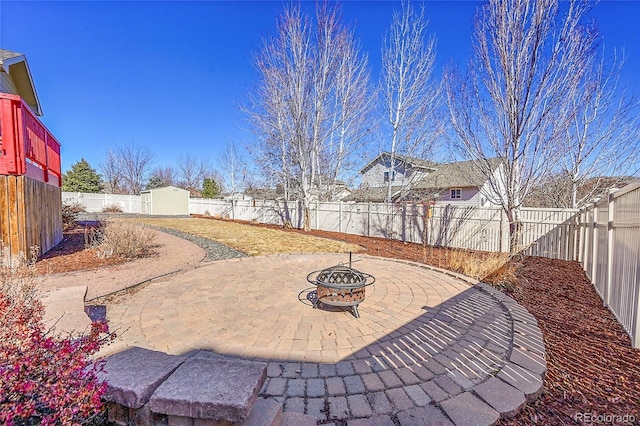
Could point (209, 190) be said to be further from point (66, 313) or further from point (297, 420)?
point (297, 420)

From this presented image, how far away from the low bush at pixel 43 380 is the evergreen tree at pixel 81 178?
38.7 metres

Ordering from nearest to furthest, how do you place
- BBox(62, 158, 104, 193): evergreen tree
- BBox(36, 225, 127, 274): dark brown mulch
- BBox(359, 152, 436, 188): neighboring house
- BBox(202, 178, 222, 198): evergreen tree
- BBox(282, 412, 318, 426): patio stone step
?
1. BBox(282, 412, 318, 426): patio stone step
2. BBox(36, 225, 127, 274): dark brown mulch
3. BBox(359, 152, 436, 188): neighboring house
4. BBox(62, 158, 104, 193): evergreen tree
5. BBox(202, 178, 222, 198): evergreen tree

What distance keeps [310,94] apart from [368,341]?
12220 mm

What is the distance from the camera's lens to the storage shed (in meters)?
26.9

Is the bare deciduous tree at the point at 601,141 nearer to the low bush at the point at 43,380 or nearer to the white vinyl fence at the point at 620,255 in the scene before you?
the white vinyl fence at the point at 620,255

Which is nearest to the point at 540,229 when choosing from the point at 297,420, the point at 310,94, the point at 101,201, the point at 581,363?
the point at 581,363

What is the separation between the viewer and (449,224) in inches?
374

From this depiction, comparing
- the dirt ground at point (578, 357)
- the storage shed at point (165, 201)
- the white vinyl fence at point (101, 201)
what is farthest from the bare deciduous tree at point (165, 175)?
the dirt ground at point (578, 357)

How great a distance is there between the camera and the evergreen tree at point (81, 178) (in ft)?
99.7

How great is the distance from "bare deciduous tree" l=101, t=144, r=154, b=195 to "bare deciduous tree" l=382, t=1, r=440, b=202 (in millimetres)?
36938

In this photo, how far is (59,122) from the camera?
2305 cm

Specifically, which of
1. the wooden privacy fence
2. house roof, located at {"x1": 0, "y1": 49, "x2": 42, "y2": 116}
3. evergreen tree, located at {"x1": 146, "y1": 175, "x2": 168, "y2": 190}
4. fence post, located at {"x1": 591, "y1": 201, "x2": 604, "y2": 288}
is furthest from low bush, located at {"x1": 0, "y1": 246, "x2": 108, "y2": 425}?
evergreen tree, located at {"x1": 146, "y1": 175, "x2": 168, "y2": 190}

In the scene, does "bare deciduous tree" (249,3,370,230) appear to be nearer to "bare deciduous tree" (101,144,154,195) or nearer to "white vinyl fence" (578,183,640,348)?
"white vinyl fence" (578,183,640,348)

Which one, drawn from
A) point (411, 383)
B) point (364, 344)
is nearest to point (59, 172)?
point (364, 344)
